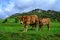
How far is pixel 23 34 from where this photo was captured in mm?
16844

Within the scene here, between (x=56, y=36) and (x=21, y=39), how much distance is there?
284cm

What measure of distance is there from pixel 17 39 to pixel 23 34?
96 centimetres

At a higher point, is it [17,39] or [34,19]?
[34,19]

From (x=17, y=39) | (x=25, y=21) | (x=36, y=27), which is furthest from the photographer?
(x=36, y=27)

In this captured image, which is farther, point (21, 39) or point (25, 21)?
point (25, 21)

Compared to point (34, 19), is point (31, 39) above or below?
below

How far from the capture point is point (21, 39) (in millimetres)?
16047

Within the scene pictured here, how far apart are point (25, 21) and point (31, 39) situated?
7.03 m

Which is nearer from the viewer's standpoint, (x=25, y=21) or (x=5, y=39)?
(x=5, y=39)

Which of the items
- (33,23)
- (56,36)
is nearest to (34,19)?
(33,23)

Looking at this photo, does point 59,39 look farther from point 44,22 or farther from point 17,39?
point 44,22

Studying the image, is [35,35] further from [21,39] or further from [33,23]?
[33,23]

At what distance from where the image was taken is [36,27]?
24.5m

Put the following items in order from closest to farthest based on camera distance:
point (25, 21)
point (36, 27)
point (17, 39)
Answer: point (17, 39), point (25, 21), point (36, 27)
